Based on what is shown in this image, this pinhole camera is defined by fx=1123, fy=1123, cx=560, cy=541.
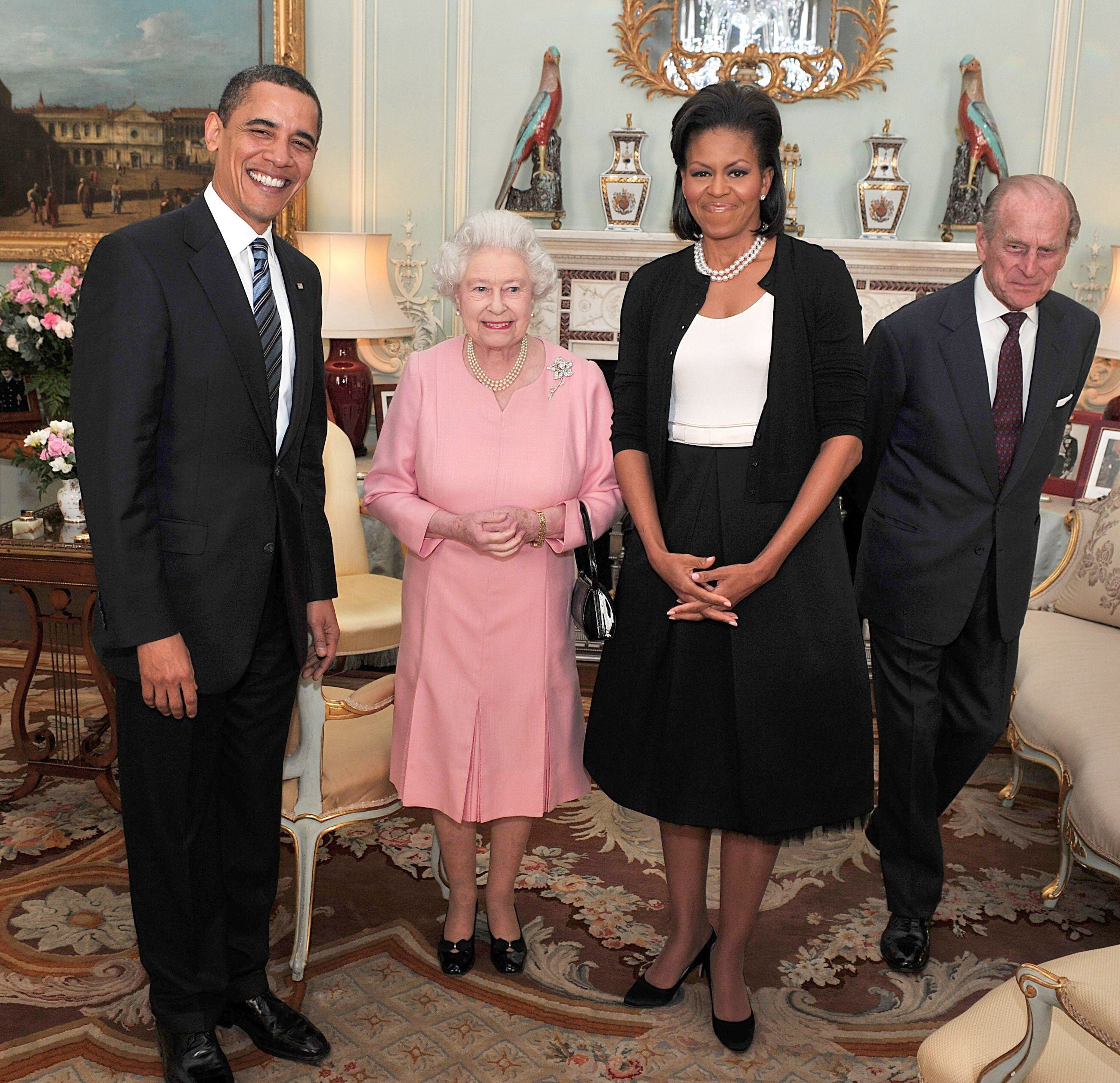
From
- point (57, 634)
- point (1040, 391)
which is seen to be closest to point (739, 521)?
point (1040, 391)

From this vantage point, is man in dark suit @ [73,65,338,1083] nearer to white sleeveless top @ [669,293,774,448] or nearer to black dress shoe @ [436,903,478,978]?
black dress shoe @ [436,903,478,978]

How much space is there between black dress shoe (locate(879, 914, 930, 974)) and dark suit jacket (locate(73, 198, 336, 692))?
1723 mm

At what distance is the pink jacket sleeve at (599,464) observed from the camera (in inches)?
98.7

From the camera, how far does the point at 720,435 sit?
2244 millimetres

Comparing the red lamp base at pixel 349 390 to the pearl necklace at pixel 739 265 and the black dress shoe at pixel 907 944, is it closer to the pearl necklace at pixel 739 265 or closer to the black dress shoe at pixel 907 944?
the pearl necklace at pixel 739 265

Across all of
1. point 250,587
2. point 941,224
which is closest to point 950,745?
point 250,587

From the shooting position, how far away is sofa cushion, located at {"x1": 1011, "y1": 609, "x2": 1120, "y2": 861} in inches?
107

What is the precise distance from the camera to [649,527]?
2.30m

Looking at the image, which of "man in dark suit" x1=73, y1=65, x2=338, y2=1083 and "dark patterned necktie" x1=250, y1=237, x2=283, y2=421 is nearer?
"man in dark suit" x1=73, y1=65, x2=338, y2=1083

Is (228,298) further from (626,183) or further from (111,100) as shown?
(111,100)

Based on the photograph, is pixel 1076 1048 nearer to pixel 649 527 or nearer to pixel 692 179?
pixel 649 527

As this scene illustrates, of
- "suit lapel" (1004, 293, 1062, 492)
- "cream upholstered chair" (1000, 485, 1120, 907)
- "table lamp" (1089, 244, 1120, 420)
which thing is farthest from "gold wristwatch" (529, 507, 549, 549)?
"table lamp" (1089, 244, 1120, 420)

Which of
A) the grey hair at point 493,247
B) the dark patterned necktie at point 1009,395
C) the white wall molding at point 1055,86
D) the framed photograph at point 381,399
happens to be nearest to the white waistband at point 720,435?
the grey hair at point 493,247

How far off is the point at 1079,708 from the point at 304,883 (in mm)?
2112
